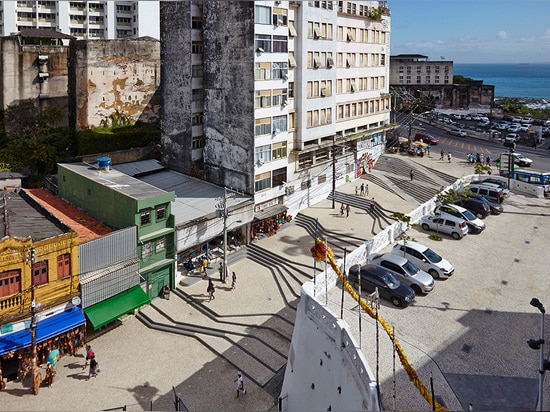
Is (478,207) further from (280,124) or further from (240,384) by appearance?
(240,384)

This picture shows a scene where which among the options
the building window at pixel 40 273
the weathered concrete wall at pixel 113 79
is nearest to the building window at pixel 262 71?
the building window at pixel 40 273

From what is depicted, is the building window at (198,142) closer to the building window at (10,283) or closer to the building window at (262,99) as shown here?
the building window at (262,99)

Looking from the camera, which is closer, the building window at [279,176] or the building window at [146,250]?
the building window at [146,250]

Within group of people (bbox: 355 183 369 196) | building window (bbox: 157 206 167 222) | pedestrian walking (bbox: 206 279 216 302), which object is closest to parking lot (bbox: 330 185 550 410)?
pedestrian walking (bbox: 206 279 216 302)

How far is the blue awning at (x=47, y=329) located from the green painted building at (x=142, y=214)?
159 inches

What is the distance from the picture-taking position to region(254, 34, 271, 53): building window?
34731mm

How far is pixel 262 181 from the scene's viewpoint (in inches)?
1471

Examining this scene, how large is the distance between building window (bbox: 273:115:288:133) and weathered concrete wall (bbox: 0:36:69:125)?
2687 cm

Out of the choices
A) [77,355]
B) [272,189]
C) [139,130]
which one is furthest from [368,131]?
[77,355]

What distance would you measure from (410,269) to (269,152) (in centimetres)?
1513

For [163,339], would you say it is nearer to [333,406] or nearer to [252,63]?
[333,406]

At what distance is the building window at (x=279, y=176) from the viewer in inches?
1521

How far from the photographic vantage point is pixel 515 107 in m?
104

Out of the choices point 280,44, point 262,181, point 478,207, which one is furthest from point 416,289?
point 280,44
